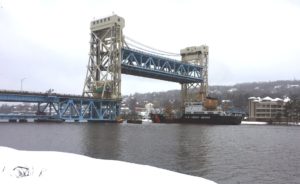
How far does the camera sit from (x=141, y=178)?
748 cm

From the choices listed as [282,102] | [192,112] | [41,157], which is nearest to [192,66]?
[192,112]

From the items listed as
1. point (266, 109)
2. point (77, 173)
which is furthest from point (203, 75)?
point (77, 173)

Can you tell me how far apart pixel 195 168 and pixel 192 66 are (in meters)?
97.2

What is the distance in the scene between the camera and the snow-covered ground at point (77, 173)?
7.45m

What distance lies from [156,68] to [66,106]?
99.9 ft

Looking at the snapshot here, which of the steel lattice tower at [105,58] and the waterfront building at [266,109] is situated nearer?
the steel lattice tower at [105,58]

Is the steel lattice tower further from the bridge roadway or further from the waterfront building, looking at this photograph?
the waterfront building

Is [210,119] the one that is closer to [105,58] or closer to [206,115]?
[206,115]

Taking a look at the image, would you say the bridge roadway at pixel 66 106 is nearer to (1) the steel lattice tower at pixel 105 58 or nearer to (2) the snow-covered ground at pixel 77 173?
(1) the steel lattice tower at pixel 105 58

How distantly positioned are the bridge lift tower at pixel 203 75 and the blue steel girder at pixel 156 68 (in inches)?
89.1

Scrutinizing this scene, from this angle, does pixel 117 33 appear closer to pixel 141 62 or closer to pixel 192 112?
pixel 141 62

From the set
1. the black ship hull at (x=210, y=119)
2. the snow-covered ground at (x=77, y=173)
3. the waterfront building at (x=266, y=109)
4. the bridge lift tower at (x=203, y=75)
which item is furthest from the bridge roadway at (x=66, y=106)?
the waterfront building at (x=266, y=109)

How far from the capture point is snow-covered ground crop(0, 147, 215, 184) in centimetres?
745

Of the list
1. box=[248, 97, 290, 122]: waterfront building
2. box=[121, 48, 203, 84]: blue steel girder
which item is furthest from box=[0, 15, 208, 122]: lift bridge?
box=[248, 97, 290, 122]: waterfront building
